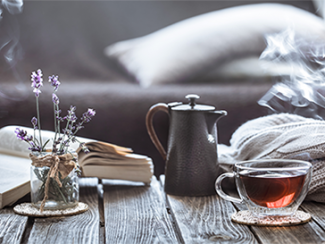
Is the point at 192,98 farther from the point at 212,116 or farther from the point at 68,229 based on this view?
the point at 68,229

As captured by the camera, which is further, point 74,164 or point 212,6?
point 212,6

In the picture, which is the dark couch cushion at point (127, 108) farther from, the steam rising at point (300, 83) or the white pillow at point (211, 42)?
the white pillow at point (211, 42)

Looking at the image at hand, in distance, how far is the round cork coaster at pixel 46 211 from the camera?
792 mm

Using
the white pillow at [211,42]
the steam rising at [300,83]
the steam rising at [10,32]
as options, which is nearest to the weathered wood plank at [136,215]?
the steam rising at [300,83]

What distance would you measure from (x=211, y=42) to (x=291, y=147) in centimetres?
119

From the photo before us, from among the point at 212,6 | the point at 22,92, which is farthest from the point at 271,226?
the point at 212,6

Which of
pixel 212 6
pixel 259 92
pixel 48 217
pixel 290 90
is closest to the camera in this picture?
pixel 48 217

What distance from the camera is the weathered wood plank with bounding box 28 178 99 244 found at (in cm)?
65

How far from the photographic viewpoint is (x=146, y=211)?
32.3 inches

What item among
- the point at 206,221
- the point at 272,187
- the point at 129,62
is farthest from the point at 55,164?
the point at 129,62

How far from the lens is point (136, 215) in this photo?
0.79 metres

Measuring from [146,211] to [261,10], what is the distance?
170 cm

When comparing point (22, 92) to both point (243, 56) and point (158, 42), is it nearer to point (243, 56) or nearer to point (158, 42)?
point (158, 42)

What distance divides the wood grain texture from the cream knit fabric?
1.73ft
